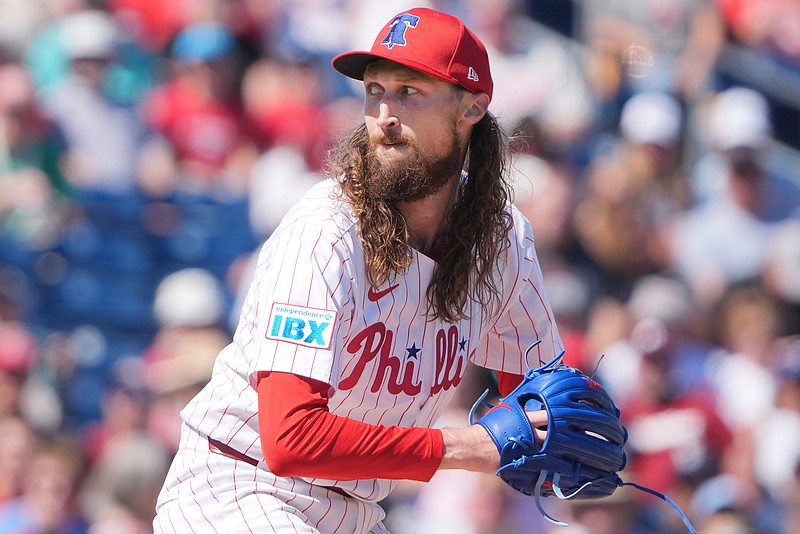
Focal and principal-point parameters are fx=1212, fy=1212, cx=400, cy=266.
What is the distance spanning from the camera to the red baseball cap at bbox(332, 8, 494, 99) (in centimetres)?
285

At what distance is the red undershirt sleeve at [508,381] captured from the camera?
135 inches

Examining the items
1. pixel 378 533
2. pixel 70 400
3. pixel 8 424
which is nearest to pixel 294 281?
pixel 378 533

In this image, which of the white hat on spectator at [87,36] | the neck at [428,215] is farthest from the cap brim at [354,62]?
the white hat on spectator at [87,36]

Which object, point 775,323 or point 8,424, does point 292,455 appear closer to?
point 8,424

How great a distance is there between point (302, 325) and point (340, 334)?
4.4 inches

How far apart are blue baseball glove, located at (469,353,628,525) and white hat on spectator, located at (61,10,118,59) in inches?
196

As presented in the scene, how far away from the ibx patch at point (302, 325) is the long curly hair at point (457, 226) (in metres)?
0.22

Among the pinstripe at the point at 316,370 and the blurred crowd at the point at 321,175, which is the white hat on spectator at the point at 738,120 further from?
the pinstripe at the point at 316,370

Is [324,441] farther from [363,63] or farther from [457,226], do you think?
[363,63]

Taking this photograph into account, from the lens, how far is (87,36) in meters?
7.22

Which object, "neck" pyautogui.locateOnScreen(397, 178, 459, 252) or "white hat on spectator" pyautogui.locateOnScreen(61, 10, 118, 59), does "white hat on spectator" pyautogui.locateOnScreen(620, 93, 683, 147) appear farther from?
"neck" pyautogui.locateOnScreen(397, 178, 459, 252)

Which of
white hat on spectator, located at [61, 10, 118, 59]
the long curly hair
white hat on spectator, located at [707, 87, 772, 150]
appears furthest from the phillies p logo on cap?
white hat on spectator, located at [61, 10, 118, 59]

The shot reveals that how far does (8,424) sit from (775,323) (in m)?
3.83

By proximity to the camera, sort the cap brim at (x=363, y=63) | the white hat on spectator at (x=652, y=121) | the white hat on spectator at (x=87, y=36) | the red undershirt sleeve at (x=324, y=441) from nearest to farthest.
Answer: the red undershirt sleeve at (x=324, y=441) < the cap brim at (x=363, y=63) < the white hat on spectator at (x=652, y=121) < the white hat on spectator at (x=87, y=36)
